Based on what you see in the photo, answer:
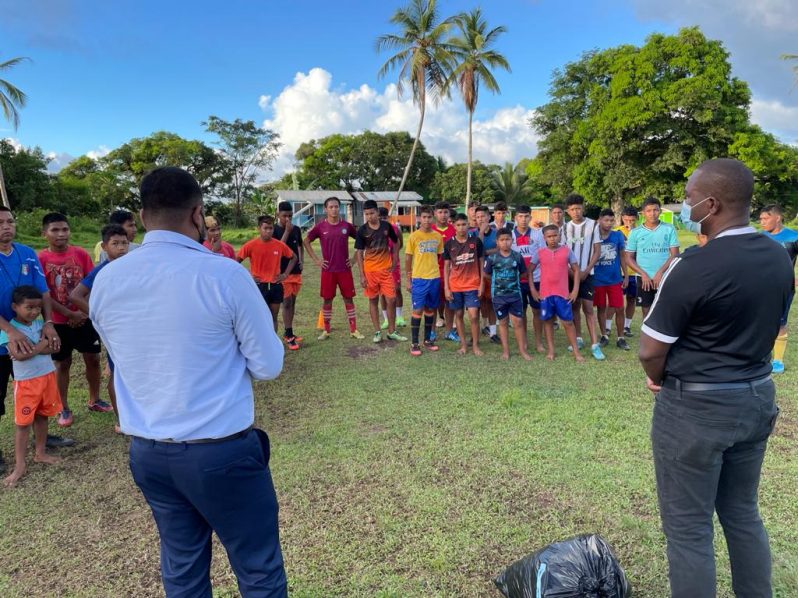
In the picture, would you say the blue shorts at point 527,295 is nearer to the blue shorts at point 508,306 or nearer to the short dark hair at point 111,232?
the blue shorts at point 508,306

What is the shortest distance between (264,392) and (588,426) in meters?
3.33

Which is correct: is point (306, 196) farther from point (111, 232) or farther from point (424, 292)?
point (111, 232)

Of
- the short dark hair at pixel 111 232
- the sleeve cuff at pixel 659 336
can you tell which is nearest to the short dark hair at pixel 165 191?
the sleeve cuff at pixel 659 336

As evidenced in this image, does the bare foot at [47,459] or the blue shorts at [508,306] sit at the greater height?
the blue shorts at [508,306]

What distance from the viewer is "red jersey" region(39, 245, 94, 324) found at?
14.8 feet

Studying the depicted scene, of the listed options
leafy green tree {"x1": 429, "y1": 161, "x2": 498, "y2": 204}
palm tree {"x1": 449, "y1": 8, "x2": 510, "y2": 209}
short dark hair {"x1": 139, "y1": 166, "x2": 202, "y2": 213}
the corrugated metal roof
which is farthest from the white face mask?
leafy green tree {"x1": 429, "y1": 161, "x2": 498, "y2": 204}

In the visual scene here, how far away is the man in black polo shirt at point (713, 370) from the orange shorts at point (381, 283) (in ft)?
17.7

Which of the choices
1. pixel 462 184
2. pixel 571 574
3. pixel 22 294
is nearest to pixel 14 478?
pixel 22 294

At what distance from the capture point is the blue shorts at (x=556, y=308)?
6.25 m

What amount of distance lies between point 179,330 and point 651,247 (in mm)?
6319

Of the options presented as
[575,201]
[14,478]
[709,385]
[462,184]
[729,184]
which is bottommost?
[14,478]

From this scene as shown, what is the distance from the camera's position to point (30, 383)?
12.1 feet

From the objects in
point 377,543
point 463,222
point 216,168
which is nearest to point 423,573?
point 377,543

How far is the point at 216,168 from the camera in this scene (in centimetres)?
3981
